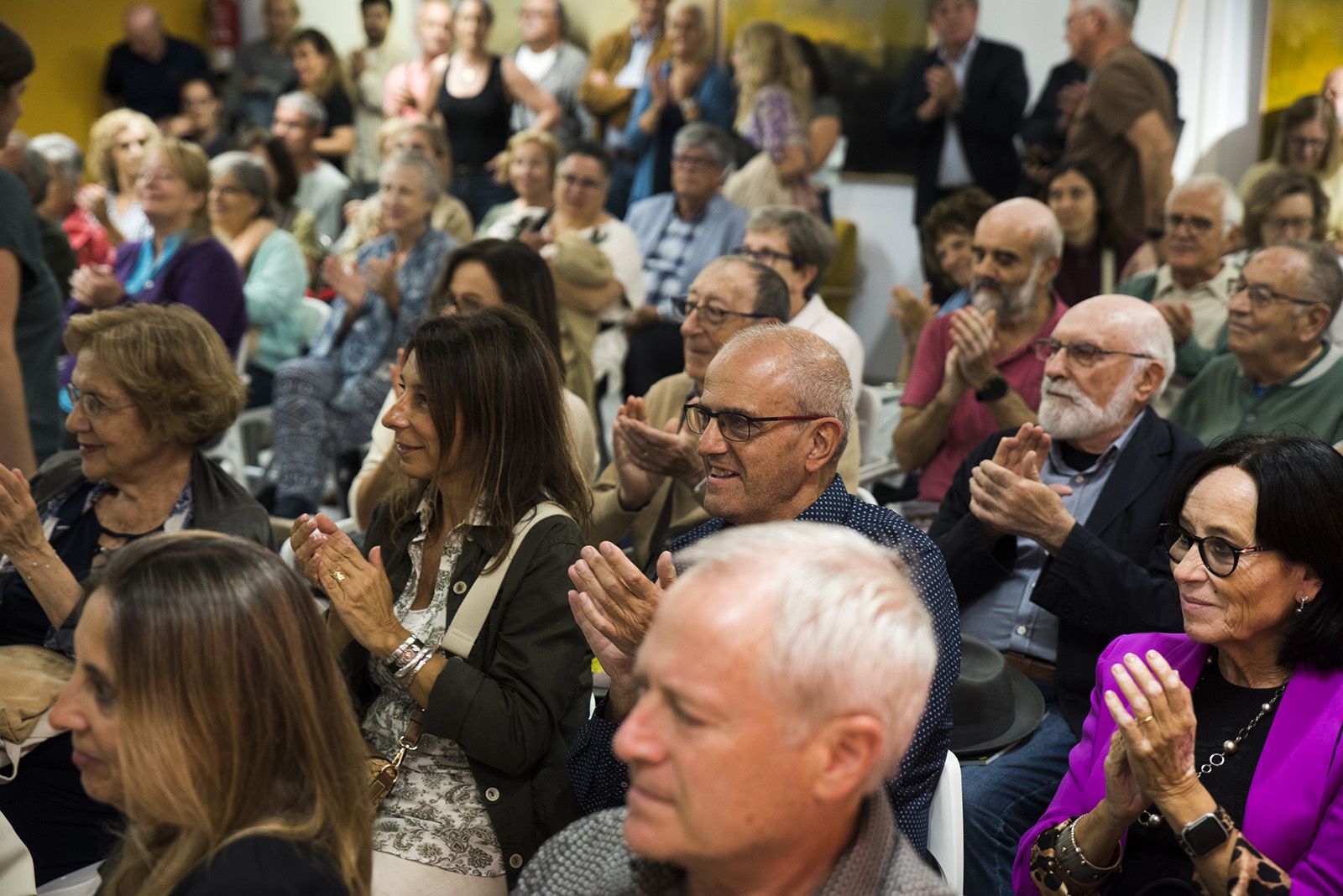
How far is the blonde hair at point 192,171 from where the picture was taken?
5.00 metres

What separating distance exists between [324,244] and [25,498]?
5387mm

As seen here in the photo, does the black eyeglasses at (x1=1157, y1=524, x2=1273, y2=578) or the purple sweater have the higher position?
the black eyeglasses at (x1=1157, y1=524, x2=1273, y2=578)

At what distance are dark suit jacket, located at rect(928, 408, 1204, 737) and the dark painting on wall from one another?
4883mm

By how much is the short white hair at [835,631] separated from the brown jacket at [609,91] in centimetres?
665

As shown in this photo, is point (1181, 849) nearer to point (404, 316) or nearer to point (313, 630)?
point (313, 630)

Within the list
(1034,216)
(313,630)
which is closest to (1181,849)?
(313,630)

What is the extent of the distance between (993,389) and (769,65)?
11.9ft

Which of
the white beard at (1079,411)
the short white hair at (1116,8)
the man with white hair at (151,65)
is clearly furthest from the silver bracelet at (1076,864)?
the man with white hair at (151,65)

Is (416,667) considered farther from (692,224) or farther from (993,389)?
(692,224)

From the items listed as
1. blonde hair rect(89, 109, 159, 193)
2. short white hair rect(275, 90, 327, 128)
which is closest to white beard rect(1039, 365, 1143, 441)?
blonde hair rect(89, 109, 159, 193)

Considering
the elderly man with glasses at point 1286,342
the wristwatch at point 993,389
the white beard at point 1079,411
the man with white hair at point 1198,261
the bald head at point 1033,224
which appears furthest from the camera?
the man with white hair at point 1198,261

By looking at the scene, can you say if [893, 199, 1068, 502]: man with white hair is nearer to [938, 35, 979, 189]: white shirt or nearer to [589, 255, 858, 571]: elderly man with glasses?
[589, 255, 858, 571]: elderly man with glasses

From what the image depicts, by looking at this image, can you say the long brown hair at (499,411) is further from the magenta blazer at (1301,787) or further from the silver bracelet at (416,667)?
the magenta blazer at (1301,787)

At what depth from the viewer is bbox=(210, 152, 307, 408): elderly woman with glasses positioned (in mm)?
5562
